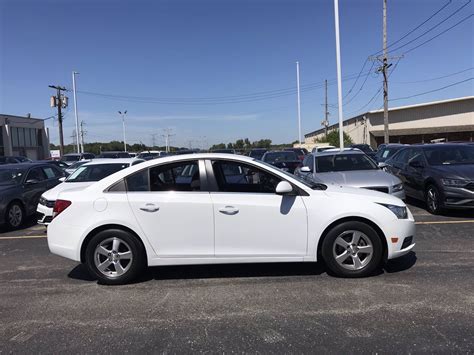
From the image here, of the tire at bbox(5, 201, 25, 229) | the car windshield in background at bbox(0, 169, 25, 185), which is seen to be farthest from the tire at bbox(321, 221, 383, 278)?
the car windshield in background at bbox(0, 169, 25, 185)

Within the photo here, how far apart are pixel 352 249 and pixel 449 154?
21.1ft

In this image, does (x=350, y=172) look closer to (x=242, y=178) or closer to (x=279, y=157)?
(x=242, y=178)

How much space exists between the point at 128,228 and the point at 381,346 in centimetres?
309

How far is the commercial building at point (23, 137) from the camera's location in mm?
50531

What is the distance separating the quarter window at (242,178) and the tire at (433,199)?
17.8 ft

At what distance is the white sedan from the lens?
4.84m

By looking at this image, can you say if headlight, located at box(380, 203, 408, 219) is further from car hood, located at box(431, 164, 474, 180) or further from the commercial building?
the commercial building

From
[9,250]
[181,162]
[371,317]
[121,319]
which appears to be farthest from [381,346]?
[9,250]

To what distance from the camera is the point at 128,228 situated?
493cm

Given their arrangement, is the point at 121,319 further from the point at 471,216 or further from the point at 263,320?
the point at 471,216

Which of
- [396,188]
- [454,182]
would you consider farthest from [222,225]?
[454,182]

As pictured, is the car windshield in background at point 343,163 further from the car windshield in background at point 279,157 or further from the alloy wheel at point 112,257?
the car windshield in background at point 279,157

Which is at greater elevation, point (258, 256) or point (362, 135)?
point (362, 135)

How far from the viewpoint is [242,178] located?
508 cm
